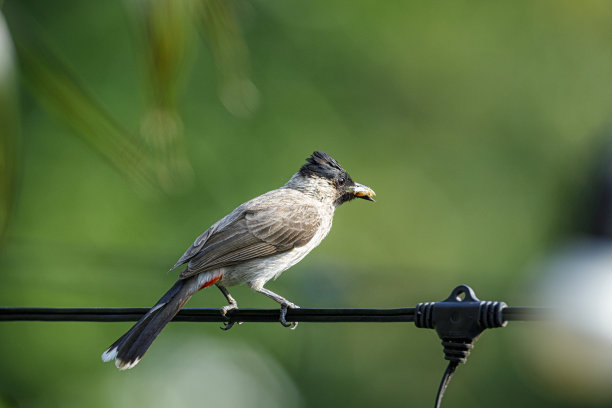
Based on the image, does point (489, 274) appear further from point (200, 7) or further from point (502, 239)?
point (200, 7)

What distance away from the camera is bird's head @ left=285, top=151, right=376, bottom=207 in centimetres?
602

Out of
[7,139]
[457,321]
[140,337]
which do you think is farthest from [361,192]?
[7,139]

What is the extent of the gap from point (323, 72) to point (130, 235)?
5.10 metres

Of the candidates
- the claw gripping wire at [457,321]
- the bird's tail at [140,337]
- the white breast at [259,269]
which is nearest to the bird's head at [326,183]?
the white breast at [259,269]

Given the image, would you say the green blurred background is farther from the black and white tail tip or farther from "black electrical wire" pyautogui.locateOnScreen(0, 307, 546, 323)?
"black electrical wire" pyautogui.locateOnScreen(0, 307, 546, 323)

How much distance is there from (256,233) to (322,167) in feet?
3.57

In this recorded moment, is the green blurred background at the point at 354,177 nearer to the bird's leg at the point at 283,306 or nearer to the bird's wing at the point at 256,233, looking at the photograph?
the bird's wing at the point at 256,233

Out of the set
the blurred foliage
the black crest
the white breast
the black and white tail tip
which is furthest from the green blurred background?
the blurred foliage

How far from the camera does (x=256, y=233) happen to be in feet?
16.9

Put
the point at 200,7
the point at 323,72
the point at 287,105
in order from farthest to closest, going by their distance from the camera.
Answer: the point at 323,72 → the point at 287,105 → the point at 200,7

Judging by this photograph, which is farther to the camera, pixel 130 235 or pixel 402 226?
pixel 402 226

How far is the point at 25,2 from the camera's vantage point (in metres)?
11.9

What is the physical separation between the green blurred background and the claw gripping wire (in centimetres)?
454

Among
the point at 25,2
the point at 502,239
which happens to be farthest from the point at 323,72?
the point at 25,2
